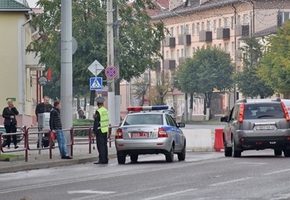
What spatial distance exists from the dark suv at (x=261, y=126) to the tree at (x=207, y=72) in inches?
2749

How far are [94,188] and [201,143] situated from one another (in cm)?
1983

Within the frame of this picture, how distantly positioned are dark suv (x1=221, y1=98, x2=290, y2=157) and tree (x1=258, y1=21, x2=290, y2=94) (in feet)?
165

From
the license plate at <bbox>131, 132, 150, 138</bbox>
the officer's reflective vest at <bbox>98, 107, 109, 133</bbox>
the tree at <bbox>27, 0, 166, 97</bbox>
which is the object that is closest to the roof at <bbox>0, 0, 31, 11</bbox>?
the tree at <bbox>27, 0, 166, 97</bbox>

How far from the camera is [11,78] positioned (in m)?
62.0

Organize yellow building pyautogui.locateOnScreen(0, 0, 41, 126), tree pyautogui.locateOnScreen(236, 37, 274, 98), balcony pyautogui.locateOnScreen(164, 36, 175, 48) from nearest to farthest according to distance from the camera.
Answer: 1. yellow building pyautogui.locateOnScreen(0, 0, 41, 126)
2. tree pyautogui.locateOnScreen(236, 37, 274, 98)
3. balcony pyautogui.locateOnScreen(164, 36, 175, 48)

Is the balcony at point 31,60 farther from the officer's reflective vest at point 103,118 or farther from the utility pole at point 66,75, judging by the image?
the officer's reflective vest at point 103,118

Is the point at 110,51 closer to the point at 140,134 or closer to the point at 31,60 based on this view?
the point at 31,60

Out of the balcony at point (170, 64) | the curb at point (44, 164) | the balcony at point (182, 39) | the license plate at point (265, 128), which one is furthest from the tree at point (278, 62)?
the curb at point (44, 164)

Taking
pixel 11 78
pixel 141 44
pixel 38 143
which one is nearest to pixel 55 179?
pixel 38 143

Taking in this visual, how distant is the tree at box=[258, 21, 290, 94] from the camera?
273ft

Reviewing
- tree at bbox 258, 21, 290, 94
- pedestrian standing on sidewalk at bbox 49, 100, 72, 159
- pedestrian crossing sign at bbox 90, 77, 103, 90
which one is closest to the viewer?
pedestrian standing on sidewalk at bbox 49, 100, 72, 159

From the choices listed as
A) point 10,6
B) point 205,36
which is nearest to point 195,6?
point 205,36

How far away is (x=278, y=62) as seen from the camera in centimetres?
8419

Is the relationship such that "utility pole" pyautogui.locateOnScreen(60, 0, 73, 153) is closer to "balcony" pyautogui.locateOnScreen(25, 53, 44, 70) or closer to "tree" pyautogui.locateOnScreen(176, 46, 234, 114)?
"balcony" pyautogui.locateOnScreen(25, 53, 44, 70)
